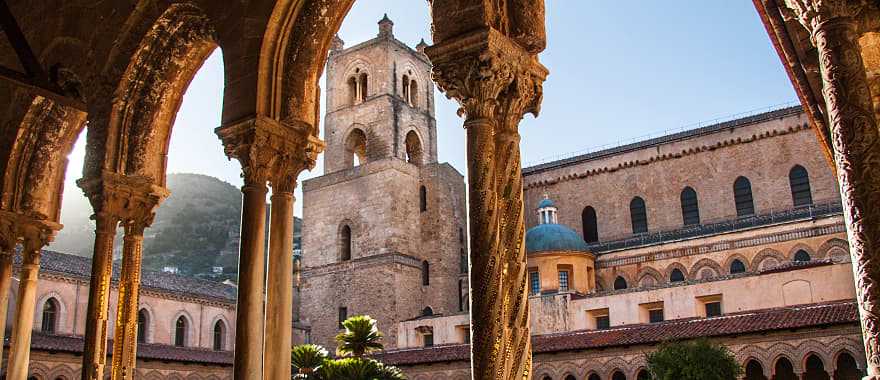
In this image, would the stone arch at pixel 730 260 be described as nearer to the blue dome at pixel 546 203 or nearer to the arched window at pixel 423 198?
the blue dome at pixel 546 203

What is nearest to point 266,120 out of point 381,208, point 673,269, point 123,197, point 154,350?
point 123,197

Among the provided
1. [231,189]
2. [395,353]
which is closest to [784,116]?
[395,353]

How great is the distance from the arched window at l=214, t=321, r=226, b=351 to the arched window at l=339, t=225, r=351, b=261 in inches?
235

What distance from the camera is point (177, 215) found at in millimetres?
77375

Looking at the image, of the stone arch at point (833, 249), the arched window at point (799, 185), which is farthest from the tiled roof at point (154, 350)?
the arched window at point (799, 185)

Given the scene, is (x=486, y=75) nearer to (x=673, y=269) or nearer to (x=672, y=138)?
(x=673, y=269)

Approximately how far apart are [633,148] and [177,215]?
55.1m

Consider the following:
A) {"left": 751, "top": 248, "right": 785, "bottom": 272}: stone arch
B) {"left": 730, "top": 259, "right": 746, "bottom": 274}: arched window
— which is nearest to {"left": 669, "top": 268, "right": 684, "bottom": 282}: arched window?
{"left": 730, "top": 259, "right": 746, "bottom": 274}: arched window

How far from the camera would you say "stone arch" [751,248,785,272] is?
87.7 ft

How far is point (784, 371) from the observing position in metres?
21.5

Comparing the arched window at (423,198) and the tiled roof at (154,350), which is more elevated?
the arched window at (423,198)

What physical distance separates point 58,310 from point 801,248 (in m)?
24.8

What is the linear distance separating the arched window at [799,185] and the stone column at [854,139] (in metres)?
26.3

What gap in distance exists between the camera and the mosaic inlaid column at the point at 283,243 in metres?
7.13
